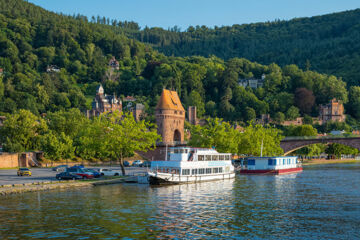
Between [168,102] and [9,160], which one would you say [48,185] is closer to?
[9,160]

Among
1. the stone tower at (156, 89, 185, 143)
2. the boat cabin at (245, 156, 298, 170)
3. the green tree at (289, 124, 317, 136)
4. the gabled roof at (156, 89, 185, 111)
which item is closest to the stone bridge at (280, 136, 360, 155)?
the green tree at (289, 124, 317, 136)

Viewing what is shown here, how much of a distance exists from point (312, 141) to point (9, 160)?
86.3m

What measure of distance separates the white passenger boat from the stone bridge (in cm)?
6038

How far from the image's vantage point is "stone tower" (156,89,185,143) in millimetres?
159375

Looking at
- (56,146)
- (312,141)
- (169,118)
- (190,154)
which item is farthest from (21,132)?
(312,141)

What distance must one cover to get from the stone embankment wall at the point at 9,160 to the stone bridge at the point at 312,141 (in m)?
78.9

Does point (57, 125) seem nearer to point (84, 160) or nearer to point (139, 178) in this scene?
point (84, 160)

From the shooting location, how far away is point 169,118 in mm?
161250

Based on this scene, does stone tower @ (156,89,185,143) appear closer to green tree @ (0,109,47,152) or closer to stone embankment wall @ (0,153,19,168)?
green tree @ (0,109,47,152)

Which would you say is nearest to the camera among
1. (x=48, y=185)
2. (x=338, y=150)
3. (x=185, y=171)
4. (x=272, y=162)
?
(x=48, y=185)

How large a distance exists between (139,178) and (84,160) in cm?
5274

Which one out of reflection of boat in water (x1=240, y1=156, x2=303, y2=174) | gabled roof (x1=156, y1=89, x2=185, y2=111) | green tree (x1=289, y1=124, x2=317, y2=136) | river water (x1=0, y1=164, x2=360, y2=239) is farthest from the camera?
green tree (x1=289, y1=124, x2=317, y2=136)

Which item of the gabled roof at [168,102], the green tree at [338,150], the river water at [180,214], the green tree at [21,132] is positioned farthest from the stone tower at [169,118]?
the river water at [180,214]

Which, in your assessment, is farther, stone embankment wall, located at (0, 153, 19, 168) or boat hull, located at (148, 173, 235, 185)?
stone embankment wall, located at (0, 153, 19, 168)
